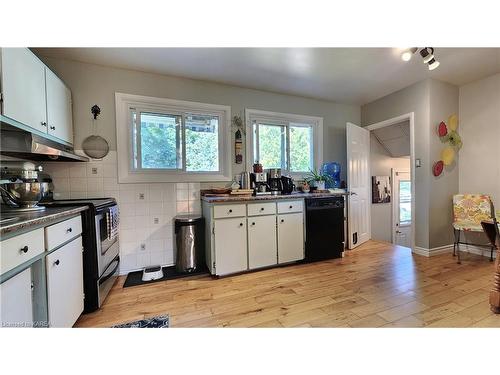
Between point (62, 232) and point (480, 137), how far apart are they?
4.84 meters

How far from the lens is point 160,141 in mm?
2697

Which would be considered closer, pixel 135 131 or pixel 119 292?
pixel 119 292

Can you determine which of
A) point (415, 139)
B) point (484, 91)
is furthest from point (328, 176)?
point (484, 91)

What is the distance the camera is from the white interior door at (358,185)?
3240 mm

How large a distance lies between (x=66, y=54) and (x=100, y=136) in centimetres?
85

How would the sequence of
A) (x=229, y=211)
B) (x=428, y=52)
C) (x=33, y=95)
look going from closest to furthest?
1. (x=33, y=95)
2. (x=428, y=52)
3. (x=229, y=211)

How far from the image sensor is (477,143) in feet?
9.62

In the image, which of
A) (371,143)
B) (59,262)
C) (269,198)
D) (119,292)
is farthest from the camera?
(371,143)

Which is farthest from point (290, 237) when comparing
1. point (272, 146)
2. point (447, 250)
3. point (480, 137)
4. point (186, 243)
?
point (480, 137)

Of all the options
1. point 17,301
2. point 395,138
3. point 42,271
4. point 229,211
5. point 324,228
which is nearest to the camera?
point 17,301

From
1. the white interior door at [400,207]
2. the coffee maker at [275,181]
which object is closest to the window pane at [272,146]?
the coffee maker at [275,181]

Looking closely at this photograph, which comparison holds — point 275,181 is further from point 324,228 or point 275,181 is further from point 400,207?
point 400,207

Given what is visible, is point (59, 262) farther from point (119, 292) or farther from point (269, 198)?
point (269, 198)

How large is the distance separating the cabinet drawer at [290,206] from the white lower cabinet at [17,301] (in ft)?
7.07
